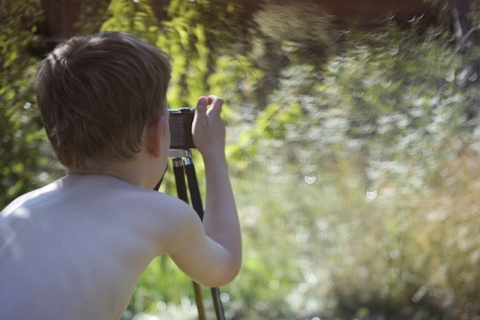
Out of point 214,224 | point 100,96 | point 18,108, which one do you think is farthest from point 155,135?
point 18,108

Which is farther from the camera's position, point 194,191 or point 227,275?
point 194,191

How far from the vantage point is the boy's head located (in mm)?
1522

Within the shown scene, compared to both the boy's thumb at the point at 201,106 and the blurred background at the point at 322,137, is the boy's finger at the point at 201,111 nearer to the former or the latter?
the boy's thumb at the point at 201,106

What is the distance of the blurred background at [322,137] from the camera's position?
89.3 inches

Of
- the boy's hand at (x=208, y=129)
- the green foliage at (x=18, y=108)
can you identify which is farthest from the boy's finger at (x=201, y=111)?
the green foliage at (x=18, y=108)

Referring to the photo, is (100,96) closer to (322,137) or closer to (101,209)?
(101,209)

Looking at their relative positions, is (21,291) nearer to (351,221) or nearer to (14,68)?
(14,68)

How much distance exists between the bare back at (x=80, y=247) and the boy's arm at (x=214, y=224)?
3.3 inches

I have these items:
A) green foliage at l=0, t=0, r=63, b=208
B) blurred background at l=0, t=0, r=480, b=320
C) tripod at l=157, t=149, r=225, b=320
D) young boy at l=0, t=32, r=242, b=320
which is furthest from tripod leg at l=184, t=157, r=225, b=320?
green foliage at l=0, t=0, r=63, b=208

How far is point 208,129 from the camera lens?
1773mm

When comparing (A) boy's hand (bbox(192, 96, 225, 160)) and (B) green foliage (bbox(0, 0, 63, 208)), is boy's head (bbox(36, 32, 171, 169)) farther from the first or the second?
(B) green foliage (bbox(0, 0, 63, 208))

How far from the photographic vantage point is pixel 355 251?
13.1ft

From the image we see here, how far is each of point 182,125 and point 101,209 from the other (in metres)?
0.42

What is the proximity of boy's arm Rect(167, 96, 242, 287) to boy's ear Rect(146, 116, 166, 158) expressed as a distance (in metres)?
0.17
